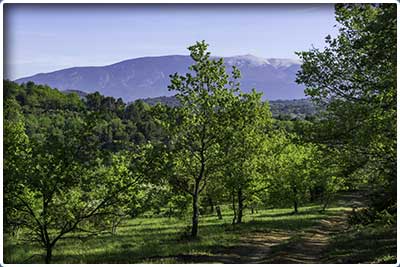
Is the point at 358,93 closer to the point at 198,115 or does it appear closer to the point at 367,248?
the point at 367,248

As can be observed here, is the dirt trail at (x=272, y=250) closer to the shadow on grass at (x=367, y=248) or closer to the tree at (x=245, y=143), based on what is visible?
the shadow on grass at (x=367, y=248)

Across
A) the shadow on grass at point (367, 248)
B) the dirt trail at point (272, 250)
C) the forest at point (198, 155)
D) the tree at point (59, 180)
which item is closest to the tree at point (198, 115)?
the forest at point (198, 155)

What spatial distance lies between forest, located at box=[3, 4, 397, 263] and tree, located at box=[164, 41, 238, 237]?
56 millimetres

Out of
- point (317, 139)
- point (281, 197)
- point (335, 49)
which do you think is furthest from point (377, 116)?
point (281, 197)

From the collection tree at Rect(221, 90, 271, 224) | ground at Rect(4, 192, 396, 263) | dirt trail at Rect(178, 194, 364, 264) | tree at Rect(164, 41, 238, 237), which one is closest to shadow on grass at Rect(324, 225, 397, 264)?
ground at Rect(4, 192, 396, 263)

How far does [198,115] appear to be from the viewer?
2280 cm

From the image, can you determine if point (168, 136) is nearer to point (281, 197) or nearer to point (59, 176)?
point (59, 176)

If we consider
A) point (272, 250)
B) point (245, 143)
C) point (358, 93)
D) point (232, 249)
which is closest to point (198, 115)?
point (245, 143)

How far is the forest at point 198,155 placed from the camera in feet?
42.2

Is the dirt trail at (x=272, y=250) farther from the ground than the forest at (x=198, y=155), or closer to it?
closer to it

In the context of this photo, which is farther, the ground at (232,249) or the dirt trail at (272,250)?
the dirt trail at (272,250)

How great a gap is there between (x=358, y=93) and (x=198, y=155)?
33.7 feet

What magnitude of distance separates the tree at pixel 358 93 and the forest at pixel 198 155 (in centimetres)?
4

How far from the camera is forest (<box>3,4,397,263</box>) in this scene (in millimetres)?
12867
